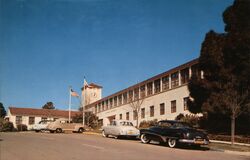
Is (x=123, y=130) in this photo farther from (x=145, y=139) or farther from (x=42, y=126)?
(x=42, y=126)

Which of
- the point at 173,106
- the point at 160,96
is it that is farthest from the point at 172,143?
the point at 160,96

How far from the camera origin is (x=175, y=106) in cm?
4325

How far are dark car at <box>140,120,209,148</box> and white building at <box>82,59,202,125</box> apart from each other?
1589cm

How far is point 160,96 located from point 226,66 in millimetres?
19045

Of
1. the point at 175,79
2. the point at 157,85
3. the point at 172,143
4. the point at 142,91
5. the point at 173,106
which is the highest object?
the point at 175,79

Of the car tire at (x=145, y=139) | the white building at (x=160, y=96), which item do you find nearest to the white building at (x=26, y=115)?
the white building at (x=160, y=96)

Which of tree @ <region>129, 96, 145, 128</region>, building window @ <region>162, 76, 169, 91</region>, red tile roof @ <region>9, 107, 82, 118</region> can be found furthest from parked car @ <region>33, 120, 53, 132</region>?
red tile roof @ <region>9, 107, 82, 118</region>

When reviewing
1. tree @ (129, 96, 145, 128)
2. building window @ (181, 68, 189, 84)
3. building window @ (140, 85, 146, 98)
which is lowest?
tree @ (129, 96, 145, 128)

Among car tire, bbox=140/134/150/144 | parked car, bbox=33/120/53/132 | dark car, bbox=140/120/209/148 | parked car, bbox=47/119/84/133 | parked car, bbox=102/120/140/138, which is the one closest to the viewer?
dark car, bbox=140/120/209/148

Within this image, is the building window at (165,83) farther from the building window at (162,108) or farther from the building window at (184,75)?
the building window at (184,75)

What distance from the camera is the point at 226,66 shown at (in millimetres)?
28516

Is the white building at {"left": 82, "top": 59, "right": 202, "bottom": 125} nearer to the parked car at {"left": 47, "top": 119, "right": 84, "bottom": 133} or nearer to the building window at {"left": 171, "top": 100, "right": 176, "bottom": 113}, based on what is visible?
the building window at {"left": 171, "top": 100, "right": 176, "bottom": 113}

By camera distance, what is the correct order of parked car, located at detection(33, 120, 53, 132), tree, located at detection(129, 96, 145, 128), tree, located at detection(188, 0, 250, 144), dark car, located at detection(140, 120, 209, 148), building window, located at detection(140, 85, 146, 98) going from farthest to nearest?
1. building window, located at detection(140, 85, 146, 98)
2. tree, located at detection(129, 96, 145, 128)
3. parked car, located at detection(33, 120, 53, 132)
4. tree, located at detection(188, 0, 250, 144)
5. dark car, located at detection(140, 120, 209, 148)

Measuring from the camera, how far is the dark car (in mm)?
19406
